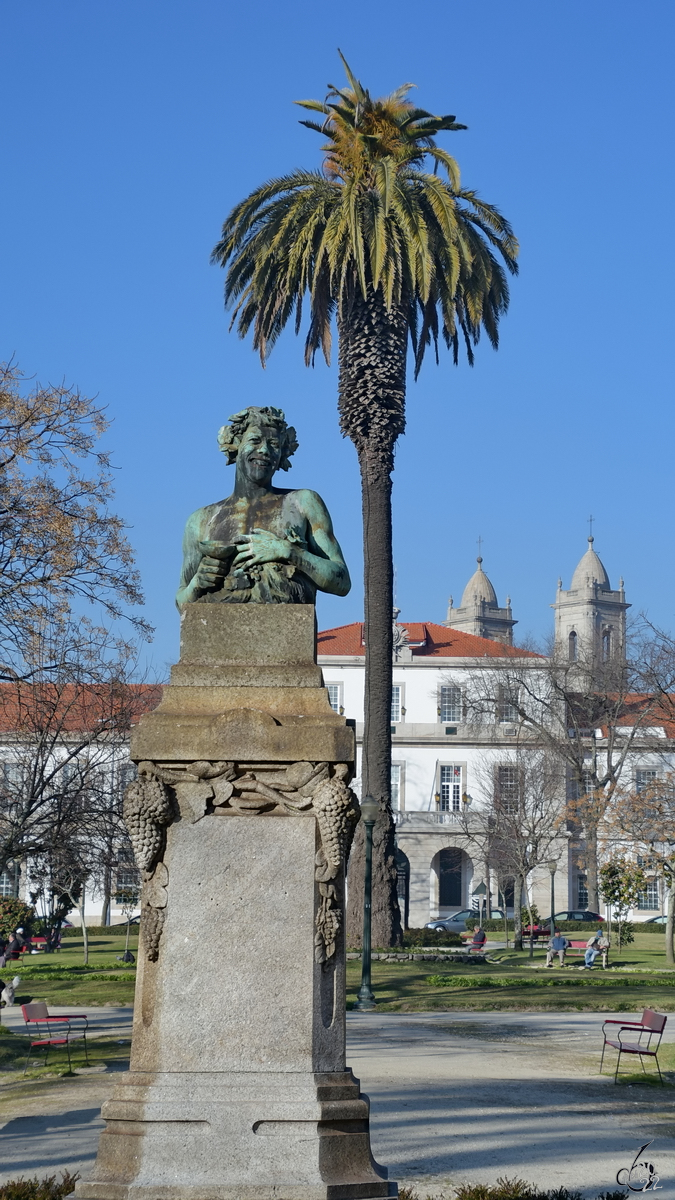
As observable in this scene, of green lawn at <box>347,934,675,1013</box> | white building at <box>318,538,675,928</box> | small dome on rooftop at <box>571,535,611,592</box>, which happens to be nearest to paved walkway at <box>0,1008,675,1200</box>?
green lawn at <box>347,934,675,1013</box>

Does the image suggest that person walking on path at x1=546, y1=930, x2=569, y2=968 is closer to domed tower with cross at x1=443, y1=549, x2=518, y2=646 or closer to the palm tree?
the palm tree

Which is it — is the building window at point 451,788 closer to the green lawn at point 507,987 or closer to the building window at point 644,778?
the building window at point 644,778

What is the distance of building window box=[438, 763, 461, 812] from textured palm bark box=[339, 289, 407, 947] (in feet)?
133

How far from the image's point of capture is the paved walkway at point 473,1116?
8.41 meters

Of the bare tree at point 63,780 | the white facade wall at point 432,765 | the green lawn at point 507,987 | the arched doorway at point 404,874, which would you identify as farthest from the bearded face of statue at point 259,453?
the white facade wall at point 432,765

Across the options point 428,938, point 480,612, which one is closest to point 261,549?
point 428,938

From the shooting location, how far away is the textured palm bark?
27984mm

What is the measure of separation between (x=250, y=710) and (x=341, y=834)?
26.5 inches

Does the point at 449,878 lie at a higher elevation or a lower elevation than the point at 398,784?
lower

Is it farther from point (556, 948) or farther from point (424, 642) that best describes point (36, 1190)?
point (424, 642)

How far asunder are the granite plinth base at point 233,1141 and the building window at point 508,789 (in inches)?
1946

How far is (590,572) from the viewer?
15462 cm

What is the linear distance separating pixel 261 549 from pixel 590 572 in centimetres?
15115

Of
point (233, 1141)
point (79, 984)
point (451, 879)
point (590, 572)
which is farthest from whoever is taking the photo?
point (590, 572)
